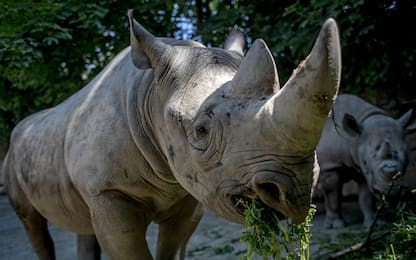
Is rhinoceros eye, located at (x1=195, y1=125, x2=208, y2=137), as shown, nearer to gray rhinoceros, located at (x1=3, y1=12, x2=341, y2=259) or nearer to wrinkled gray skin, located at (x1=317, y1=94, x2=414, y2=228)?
gray rhinoceros, located at (x1=3, y1=12, x2=341, y2=259)

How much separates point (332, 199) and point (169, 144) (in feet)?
11.6

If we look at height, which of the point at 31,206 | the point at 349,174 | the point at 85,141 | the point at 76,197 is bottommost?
the point at 349,174

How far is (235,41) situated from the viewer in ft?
6.84

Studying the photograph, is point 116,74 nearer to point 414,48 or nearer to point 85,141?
point 85,141

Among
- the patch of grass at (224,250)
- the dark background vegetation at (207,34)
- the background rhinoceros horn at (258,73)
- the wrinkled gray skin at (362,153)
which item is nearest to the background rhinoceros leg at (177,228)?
the background rhinoceros horn at (258,73)

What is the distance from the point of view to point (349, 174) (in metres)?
5.23

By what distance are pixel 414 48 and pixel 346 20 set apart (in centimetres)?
98

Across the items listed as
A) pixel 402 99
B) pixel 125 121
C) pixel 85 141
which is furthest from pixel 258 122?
pixel 402 99

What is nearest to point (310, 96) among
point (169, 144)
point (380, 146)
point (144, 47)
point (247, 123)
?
point (247, 123)

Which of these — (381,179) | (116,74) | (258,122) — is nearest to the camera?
(258,122)

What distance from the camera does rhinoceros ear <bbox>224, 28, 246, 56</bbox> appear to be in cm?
203

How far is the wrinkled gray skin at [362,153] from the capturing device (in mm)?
4414

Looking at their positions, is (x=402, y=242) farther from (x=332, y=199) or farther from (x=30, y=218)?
(x=332, y=199)

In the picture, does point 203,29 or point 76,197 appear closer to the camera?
point 76,197
